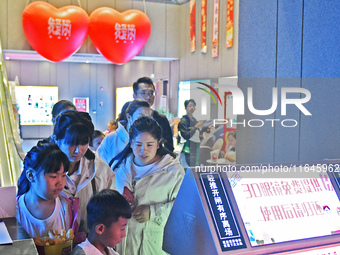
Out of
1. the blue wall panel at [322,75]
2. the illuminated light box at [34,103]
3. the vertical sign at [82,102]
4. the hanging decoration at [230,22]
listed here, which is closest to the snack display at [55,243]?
the blue wall panel at [322,75]

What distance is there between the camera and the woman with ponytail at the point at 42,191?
148cm

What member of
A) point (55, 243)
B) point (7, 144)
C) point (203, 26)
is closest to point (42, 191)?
point (55, 243)

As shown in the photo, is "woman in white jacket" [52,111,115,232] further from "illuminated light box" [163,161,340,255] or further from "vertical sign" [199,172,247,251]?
"vertical sign" [199,172,247,251]

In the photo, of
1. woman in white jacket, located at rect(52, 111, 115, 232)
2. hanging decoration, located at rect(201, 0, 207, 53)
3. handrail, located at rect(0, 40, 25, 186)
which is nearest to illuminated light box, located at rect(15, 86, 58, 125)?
hanging decoration, located at rect(201, 0, 207, 53)

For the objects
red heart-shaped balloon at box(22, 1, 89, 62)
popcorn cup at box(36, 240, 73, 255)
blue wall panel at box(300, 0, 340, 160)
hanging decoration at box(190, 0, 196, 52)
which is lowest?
popcorn cup at box(36, 240, 73, 255)

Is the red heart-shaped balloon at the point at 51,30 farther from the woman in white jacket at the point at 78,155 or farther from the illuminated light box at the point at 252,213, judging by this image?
the illuminated light box at the point at 252,213

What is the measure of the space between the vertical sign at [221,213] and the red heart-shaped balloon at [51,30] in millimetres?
4123

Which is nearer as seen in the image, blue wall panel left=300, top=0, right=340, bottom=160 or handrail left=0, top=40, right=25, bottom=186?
blue wall panel left=300, top=0, right=340, bottom=160

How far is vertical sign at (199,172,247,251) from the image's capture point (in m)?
1.11

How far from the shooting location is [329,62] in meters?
1.71

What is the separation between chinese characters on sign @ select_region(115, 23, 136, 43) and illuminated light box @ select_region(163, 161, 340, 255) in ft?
13.4

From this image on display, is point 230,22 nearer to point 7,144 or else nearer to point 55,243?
point 7,144

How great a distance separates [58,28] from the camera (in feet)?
15.8

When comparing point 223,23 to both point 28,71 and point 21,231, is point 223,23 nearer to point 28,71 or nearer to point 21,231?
point 21,231
